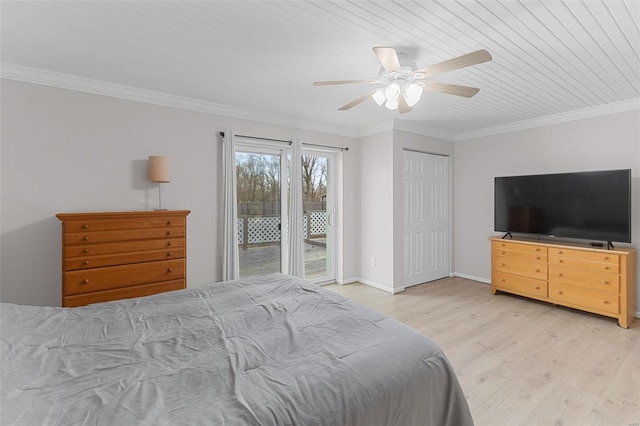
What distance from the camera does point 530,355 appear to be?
273cm

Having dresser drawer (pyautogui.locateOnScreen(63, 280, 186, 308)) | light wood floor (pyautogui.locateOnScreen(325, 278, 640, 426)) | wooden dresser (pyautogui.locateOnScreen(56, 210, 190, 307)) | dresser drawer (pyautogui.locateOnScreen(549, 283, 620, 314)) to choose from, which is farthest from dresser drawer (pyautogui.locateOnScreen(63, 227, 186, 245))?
dresser drawer (pyautogui.locateOnScreen(549, 283, 620, 314))

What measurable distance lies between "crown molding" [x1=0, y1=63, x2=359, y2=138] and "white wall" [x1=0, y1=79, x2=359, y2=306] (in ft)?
0.18

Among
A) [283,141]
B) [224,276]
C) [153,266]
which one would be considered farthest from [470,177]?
[153,266]

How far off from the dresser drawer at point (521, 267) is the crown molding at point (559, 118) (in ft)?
6.41

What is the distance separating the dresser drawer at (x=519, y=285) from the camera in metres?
3.96

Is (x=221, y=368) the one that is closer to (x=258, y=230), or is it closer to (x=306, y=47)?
(x=306, y=47)

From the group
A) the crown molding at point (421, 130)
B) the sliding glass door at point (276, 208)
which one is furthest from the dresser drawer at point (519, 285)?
the sliding glass door at point (276, 208)

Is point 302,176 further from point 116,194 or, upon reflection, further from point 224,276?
point 116,194

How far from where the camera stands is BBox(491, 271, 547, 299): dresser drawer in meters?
3.96

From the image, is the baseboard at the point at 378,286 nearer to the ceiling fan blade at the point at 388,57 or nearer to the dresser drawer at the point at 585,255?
the dresser drawer at the point at 585,255

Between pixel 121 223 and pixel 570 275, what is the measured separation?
16.4 ft

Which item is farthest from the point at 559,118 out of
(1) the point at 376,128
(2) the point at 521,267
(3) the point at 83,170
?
(3) the point at 83,170

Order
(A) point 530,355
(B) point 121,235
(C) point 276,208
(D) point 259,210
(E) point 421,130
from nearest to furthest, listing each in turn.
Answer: (A) point 530,355 → (B) point 121,235 → (D) point 259,210 → (C) point 276,208 → (E) point 421,130

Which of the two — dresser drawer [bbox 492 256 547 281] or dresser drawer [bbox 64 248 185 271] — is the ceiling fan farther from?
dresser drawer [bbox 492 256 547 281]
